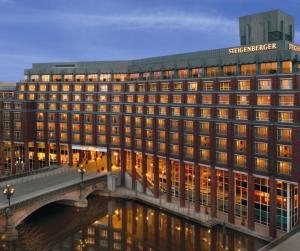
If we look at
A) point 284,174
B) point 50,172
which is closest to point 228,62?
point 284,174

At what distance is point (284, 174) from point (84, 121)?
68823mm

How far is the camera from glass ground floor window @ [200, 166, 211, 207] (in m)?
84.2

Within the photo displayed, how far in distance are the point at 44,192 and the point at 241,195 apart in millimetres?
44640

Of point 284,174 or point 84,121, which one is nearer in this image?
point 284,174

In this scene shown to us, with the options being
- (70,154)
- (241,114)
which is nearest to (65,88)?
(70,154)

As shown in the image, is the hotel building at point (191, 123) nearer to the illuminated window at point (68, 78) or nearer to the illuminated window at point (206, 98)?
the illuminated window at point (206, 98)

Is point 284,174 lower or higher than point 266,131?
lower

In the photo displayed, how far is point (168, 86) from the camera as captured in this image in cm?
9512

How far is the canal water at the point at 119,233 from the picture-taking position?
224 feet

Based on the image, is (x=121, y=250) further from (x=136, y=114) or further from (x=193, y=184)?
(x=136, y=114)

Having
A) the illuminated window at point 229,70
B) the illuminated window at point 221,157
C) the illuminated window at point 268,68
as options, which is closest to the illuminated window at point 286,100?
the illuminated window at point 268,68

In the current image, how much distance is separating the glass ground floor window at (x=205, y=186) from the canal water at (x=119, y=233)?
7.41 m

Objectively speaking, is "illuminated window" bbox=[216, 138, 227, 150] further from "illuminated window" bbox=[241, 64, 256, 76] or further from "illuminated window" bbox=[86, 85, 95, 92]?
"illuminated window" bbox=[86, 85, 95, 92]

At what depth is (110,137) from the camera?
111m
